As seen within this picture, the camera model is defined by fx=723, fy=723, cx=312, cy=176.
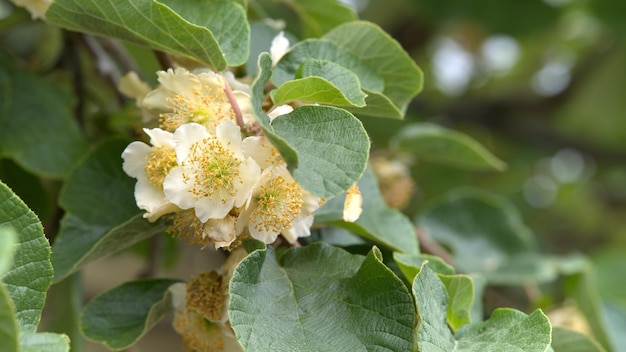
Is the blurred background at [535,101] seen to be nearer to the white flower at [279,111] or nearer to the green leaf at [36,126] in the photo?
the green leaf at [36,126]

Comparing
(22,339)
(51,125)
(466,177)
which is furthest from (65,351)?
(466,177)

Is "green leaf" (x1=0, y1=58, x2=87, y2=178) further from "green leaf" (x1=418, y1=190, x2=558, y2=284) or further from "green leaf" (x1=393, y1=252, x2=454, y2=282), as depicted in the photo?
"green leaf" (x1=418, y1=190, x2=558, y2=284)

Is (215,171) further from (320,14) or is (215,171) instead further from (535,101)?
(535,101)

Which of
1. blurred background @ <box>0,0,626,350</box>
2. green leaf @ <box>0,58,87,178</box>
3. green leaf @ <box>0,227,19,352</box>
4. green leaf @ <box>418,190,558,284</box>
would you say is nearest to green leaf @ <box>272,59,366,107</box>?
green leaf @ <box>0,227,19,352</box>

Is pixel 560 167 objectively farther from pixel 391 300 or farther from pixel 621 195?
pixel 391 300

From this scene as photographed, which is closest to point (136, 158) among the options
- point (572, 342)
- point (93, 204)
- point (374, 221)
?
point (93, 204)
